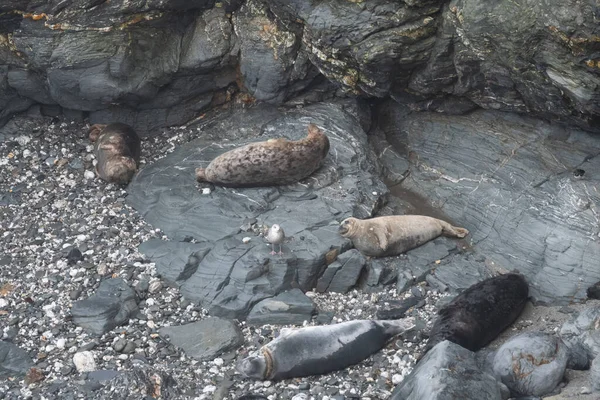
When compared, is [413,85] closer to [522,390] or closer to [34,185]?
[522,390]

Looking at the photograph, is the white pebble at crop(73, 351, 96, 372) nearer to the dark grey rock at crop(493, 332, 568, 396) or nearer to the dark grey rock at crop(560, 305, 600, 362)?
the dark grey rock at crop(493, 332, 568, 396)

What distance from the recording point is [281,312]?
29.0 ft

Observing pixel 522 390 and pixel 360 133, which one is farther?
pixel 360 133

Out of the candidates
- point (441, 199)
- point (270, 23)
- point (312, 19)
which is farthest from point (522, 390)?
point (270, 23)

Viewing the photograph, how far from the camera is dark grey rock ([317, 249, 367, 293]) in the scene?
9.34 m

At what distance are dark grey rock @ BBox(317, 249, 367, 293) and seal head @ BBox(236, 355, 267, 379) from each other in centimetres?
170

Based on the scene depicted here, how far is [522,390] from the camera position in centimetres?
743

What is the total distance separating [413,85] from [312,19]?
1.59 metres

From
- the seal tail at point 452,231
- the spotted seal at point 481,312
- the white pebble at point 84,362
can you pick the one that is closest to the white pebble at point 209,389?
the white pebble at point 84,362

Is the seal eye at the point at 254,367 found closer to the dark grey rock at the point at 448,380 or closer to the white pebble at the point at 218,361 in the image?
the white pebble at the point at 218,361

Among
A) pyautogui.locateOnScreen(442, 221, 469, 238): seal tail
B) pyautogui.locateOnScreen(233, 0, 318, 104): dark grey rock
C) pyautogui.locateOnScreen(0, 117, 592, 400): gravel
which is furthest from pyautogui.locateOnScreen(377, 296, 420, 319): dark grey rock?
pyautogui.locateOnScreen(233, 0, 318, 104): dark grey rock

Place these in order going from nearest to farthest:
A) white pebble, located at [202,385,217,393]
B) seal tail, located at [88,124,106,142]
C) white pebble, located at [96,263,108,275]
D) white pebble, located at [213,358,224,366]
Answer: white pebble, located at [202,385,217,393] → white pebble, located at [213,358,224,366] → white pebble, located at [96,263,108,275] → seal tail, located at [88,124,106,142]

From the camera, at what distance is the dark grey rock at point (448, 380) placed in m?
6.75

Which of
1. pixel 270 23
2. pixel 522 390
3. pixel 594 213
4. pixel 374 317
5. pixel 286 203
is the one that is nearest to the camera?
pixel 522 390
